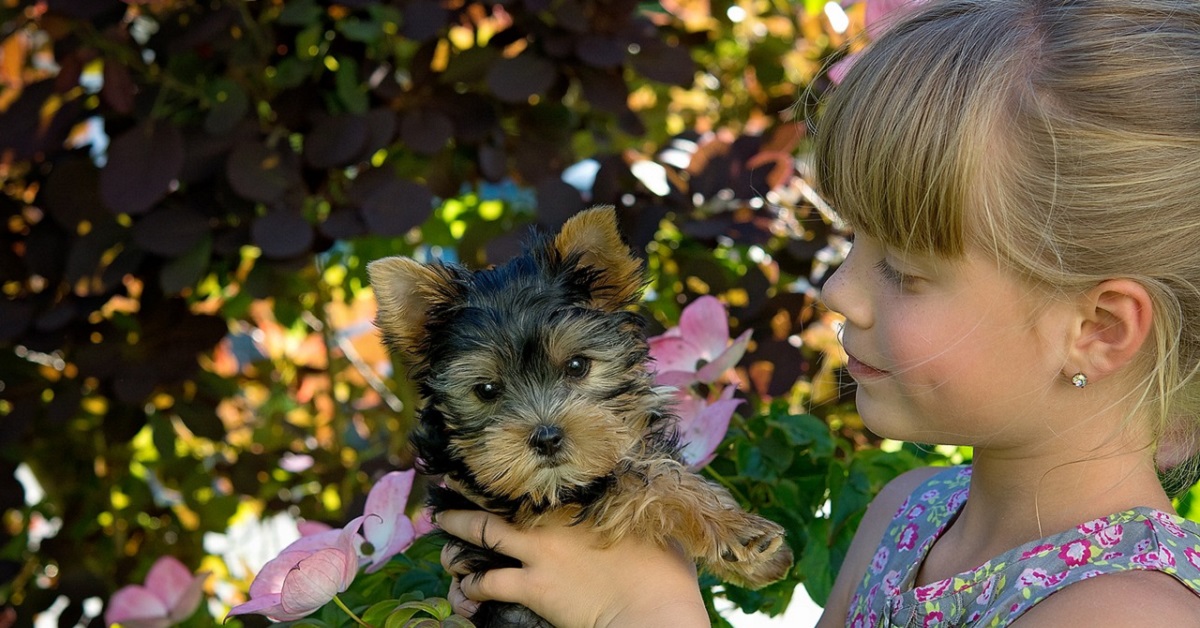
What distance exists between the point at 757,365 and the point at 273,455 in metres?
1.70

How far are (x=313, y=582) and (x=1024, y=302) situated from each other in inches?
46.4

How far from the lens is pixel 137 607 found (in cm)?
267

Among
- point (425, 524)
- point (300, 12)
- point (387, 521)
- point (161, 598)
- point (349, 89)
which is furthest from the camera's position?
point (349, 89)

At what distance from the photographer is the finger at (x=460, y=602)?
6.96ft

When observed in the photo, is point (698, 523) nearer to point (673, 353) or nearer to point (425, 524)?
point (673, 353)

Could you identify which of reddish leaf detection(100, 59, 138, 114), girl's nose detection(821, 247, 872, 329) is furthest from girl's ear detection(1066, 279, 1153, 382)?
reddish leaf detection(100, 59, 138, 114)

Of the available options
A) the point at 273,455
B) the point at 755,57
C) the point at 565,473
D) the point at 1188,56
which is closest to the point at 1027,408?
the point at 1188,56

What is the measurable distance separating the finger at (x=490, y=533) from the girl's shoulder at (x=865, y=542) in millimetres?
744

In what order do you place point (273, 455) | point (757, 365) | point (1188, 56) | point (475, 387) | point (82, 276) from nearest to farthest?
point (1188, 56) < point (475, 387) < point (757, 365) < point (82, 276) < point (273, 455)

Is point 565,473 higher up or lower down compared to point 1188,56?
lower down

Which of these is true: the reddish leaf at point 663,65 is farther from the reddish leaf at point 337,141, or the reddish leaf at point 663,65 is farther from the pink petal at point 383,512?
the pink petal at point 383,512

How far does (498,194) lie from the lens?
407 cm

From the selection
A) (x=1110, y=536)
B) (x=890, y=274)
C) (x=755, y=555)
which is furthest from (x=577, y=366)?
(x=1110, y=536)

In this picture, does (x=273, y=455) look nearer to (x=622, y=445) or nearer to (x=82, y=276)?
(x=82, y=276)
